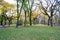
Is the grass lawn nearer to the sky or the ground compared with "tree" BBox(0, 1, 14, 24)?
nearer to the ground

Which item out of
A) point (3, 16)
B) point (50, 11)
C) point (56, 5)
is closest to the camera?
point (56, 5)

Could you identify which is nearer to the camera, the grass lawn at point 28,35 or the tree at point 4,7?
the grass lawn at point 28,35

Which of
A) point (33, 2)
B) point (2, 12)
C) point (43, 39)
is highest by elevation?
point (33, 2)

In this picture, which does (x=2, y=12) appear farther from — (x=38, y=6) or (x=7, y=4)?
(x=38, y=6)

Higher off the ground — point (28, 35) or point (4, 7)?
point (4, 7)

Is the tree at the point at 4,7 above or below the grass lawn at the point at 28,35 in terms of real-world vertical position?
above

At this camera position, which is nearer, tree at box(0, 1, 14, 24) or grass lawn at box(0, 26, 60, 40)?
grass lawn at box(0, 26, 60, 40)

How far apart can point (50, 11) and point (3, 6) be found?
397 inches

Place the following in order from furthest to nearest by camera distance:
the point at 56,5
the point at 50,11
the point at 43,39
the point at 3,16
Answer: the point at 3,16, the point at 50,11, the point at 56,5, the point at 43,39

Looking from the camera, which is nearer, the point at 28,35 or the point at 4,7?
the point at 28,35

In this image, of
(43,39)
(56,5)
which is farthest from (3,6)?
(43,39)

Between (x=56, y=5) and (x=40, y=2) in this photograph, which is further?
(x=40, y=2)

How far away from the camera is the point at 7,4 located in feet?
95.9

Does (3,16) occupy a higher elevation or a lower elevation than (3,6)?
lower
